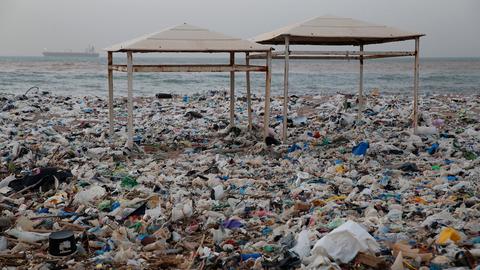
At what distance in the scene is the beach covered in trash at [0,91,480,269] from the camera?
3.26 meters

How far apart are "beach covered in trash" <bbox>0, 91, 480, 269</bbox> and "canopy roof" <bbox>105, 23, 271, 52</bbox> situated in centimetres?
148

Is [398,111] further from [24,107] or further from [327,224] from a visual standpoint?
[24,107]

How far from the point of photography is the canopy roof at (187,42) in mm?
6289

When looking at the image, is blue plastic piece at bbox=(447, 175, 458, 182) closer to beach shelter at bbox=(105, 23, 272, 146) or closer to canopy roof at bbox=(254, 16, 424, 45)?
canopy roof at bbox=(254, 16, 424, 45)

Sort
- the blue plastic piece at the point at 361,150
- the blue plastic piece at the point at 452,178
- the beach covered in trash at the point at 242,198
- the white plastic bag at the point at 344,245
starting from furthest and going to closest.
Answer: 1. the blue plastic piece at the point at 361,150
2. the blue plastic piece at the point at 452,178
3. the beach covered in trash at the point at 242,198
4. the white plastic bag at the point at 344,245

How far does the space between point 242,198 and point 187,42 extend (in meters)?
2.72

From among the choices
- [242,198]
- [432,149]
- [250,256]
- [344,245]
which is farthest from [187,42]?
[344,245]

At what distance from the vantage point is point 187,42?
21.2 feet

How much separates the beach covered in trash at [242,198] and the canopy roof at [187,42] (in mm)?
1476

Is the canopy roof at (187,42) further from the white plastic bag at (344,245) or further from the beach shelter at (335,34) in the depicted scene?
the white plastic bag at (344,245)

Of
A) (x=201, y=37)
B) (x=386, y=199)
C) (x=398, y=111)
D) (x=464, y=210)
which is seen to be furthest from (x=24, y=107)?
(x=464, y=210)

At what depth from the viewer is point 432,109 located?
11.9 m

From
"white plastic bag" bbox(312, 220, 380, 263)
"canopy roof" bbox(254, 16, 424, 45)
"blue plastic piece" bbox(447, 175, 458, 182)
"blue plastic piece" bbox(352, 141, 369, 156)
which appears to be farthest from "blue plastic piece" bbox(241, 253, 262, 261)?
"canopy roof" bbox(254, 16, 424, 45)

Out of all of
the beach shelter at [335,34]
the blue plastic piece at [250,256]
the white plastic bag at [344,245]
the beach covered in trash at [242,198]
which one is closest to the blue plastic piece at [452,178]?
the beach covered in trash at [242,198]
